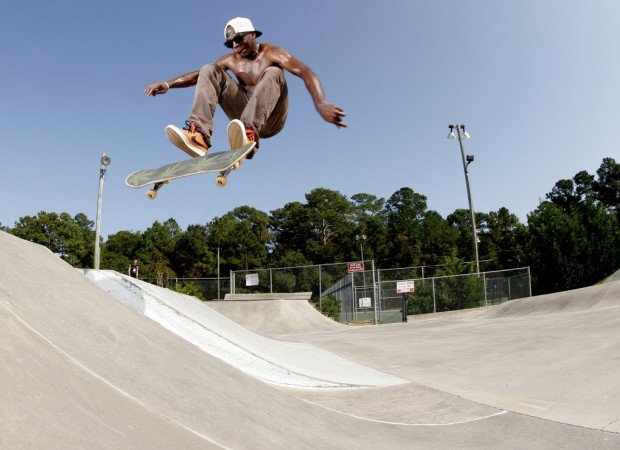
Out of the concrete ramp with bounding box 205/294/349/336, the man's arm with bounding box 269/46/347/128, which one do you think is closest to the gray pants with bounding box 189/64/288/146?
the man's arm with bounding box 269/46/347/128

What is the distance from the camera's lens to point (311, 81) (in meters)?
4.69

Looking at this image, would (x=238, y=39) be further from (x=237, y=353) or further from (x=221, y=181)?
(x=237, y=353)

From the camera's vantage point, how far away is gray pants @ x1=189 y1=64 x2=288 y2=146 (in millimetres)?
4555

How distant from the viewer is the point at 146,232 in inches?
2405

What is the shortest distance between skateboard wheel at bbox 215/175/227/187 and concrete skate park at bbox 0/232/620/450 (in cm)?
150

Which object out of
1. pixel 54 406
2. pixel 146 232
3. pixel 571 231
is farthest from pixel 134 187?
pixel 146 232

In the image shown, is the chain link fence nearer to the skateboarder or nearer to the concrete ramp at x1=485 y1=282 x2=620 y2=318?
the concrete ramp at x1=485 y1=282 x2=620 y2=318

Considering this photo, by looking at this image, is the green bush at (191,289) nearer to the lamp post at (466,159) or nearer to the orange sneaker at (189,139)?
the lamp post at (466,159)

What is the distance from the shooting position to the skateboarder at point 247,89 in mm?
4559

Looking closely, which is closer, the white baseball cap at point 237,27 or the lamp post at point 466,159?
the white baseball cap at point 237,27

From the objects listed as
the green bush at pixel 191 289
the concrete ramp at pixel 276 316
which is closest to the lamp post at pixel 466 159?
the concrete ramp at pixel 276 316

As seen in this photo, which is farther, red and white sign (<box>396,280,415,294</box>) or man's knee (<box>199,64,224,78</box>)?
red and white sign (<box>396,280,415,294</box>)

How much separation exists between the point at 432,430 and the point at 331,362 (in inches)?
132

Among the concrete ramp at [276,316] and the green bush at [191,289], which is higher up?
the green bush at [191,289]
